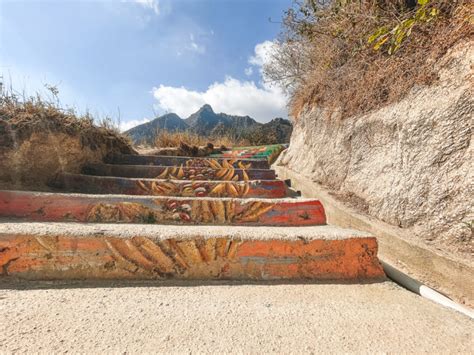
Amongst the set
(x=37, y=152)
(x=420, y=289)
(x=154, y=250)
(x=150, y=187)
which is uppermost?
(x=37, y=152)

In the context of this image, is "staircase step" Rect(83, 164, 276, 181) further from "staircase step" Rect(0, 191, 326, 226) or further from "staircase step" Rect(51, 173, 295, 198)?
"staircase step" Rect(0, 191, 326, 226)

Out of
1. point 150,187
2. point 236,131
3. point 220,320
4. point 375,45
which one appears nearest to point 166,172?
point 150,187

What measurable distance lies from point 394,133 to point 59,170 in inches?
100

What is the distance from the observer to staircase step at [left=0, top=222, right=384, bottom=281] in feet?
3.22

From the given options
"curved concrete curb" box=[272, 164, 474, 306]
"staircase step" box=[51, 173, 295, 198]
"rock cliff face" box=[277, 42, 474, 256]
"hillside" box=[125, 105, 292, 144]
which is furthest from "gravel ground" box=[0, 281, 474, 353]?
"hillside" box=[125, 105, 292, 144]

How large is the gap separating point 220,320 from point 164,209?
0.87 m

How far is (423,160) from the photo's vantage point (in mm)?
1188

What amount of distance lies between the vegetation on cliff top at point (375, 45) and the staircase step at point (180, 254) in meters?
1.04

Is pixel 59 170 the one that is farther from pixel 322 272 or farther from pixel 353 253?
pixel 353 253

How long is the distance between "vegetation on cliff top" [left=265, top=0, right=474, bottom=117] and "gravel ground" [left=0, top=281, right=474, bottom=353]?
3.98 ft

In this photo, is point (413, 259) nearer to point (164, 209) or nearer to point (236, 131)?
point (164, 209)

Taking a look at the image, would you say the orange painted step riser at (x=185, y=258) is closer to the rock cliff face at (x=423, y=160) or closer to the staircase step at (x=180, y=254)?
the staircase step at (x=180, y=254)

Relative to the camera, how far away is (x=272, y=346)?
25.8 inches

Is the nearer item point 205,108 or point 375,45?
point 375,45
